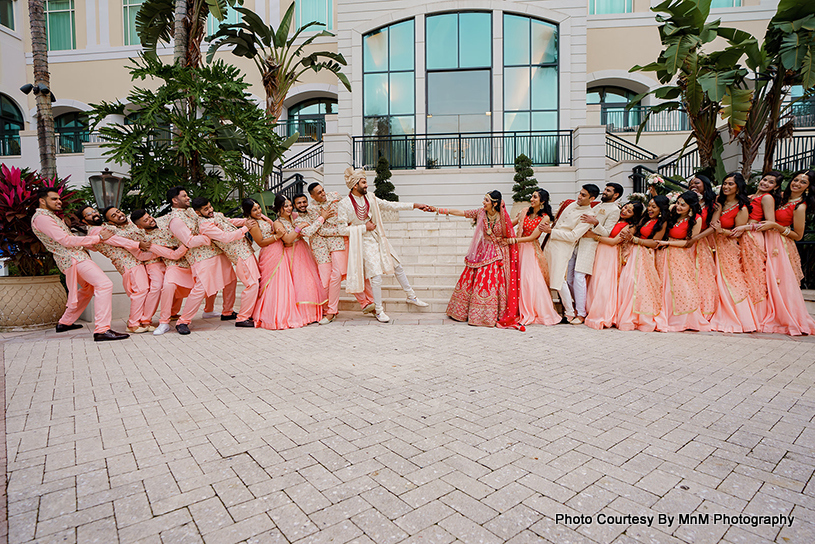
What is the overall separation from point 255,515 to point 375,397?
1.49 m

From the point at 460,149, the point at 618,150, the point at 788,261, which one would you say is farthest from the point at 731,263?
the point at 618,150

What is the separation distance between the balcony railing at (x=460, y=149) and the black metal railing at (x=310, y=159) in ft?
6.24

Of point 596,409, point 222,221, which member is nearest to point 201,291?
point 222,221

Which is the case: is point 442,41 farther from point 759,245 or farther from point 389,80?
point 759,245

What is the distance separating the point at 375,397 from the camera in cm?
336

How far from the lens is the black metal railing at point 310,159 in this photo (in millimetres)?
16062

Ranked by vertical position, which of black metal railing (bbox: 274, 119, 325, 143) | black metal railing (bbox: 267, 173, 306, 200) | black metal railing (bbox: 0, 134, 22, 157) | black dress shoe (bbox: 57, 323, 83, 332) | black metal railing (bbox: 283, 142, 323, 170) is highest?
black metal railing (bbox: 274, 119, 325, 143)

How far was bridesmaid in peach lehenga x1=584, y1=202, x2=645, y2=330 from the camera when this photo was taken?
6.01 meters

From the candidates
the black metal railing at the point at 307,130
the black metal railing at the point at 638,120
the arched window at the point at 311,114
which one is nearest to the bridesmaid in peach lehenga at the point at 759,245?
the black metal railing at the point at 638,120

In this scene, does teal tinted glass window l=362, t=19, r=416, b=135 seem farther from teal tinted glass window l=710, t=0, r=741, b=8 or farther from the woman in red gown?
teal tinted glass window l=710, t=0, r=741, b=8

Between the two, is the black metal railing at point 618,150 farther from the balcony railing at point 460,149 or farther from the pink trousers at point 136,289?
the pink trousers at point 136,289

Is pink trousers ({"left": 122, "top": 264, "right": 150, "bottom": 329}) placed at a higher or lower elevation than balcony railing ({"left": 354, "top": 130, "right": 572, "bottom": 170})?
lower

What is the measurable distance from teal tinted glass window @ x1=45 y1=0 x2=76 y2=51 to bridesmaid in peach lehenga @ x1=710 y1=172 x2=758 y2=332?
88.3 feet

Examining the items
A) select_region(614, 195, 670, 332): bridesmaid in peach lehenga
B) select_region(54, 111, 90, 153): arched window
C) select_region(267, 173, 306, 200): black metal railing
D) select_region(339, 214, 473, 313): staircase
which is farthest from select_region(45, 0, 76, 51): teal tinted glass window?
select_region(614, 195, 670, 332): bridesmaid in peach lehenga
